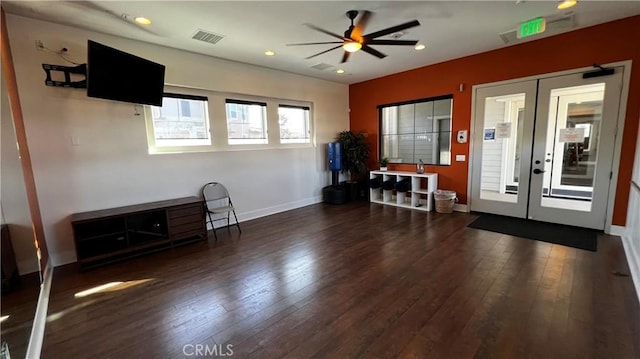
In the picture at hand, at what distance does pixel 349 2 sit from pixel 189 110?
3.07m

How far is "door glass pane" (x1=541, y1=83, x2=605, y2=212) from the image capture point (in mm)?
3883

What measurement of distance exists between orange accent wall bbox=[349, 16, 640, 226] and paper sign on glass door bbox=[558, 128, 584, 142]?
436mm

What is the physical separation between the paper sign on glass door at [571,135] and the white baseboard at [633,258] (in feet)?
4.75

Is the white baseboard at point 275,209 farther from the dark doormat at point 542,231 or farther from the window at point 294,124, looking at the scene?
the dark doormat at point 542,231

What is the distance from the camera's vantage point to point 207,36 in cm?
372

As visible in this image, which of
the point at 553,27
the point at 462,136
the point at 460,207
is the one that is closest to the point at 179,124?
the point at 462,136

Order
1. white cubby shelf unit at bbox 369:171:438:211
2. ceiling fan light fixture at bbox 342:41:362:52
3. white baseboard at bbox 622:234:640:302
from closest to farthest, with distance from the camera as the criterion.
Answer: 1. white baseboard at bbox 622:234:640:302
2. ceiling fan light fixture at bbox 342:41:362:52
3. white cubby shelf unit at bbox 369:171:438:211

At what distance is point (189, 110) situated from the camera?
4.49 meters

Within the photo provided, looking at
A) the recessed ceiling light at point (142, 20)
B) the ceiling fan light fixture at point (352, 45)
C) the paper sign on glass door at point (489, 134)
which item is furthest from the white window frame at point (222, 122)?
the paper sign on glass door at point (489, 134)

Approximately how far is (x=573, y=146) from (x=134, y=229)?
21.7 ft

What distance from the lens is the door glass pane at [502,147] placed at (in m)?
4.55

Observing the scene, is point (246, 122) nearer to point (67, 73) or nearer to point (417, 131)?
point (67, 73)

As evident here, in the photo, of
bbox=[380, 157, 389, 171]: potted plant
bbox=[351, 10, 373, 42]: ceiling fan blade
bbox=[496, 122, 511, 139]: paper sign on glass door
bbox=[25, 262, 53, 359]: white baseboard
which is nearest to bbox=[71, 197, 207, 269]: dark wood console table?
bbox=[25, 262, 53, 359]: white baseboard

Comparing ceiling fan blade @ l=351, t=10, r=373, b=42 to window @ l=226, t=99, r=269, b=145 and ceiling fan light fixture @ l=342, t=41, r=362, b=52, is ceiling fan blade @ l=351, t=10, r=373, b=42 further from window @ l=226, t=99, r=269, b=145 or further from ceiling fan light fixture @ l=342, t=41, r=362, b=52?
window @ l=226, t=99, r=269, b=145
